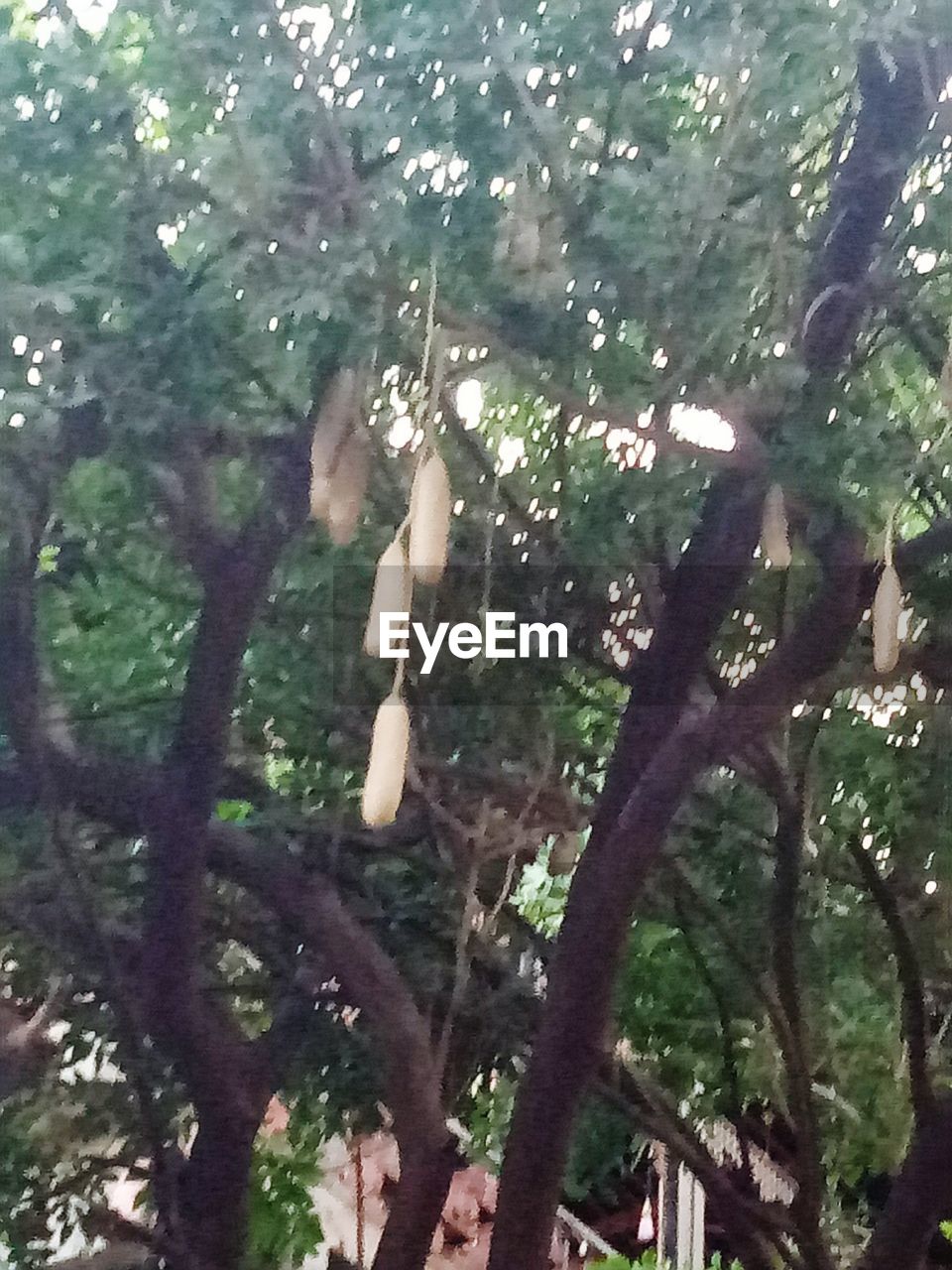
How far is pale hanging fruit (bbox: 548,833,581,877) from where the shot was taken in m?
0.69

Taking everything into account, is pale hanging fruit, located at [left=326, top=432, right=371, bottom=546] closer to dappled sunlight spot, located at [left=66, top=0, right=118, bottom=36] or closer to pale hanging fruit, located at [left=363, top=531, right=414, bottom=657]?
pale hanging fruit, located at [left=363, top=531, right=414, bottom=657]

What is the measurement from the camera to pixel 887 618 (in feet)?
2.23

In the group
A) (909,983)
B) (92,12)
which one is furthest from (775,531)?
(92,12)

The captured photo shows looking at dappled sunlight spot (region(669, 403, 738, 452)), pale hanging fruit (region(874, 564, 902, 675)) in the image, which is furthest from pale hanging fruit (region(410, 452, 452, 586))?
pale hanging fruit (region(874, 564, 902, 675))

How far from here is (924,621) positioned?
0.69 m

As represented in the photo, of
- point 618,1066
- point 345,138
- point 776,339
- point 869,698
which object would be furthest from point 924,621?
point 345,138

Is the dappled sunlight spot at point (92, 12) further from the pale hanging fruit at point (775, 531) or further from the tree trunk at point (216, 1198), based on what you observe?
the tree trunk at point (216, 1198)

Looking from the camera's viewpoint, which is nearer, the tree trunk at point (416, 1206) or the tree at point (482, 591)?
the tree at point (482, 591)

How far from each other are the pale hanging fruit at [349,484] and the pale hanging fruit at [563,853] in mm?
219

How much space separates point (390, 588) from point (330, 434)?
89mm

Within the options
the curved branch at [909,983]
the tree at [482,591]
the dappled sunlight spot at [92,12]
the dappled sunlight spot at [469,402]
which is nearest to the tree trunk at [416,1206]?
the tree at [482,591]

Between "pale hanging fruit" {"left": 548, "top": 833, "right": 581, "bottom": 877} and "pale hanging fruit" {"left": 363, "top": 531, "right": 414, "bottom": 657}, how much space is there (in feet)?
0.52

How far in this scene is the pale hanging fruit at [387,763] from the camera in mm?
647

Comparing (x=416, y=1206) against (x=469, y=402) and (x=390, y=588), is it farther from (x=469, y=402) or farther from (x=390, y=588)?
(x=469, y=402)
